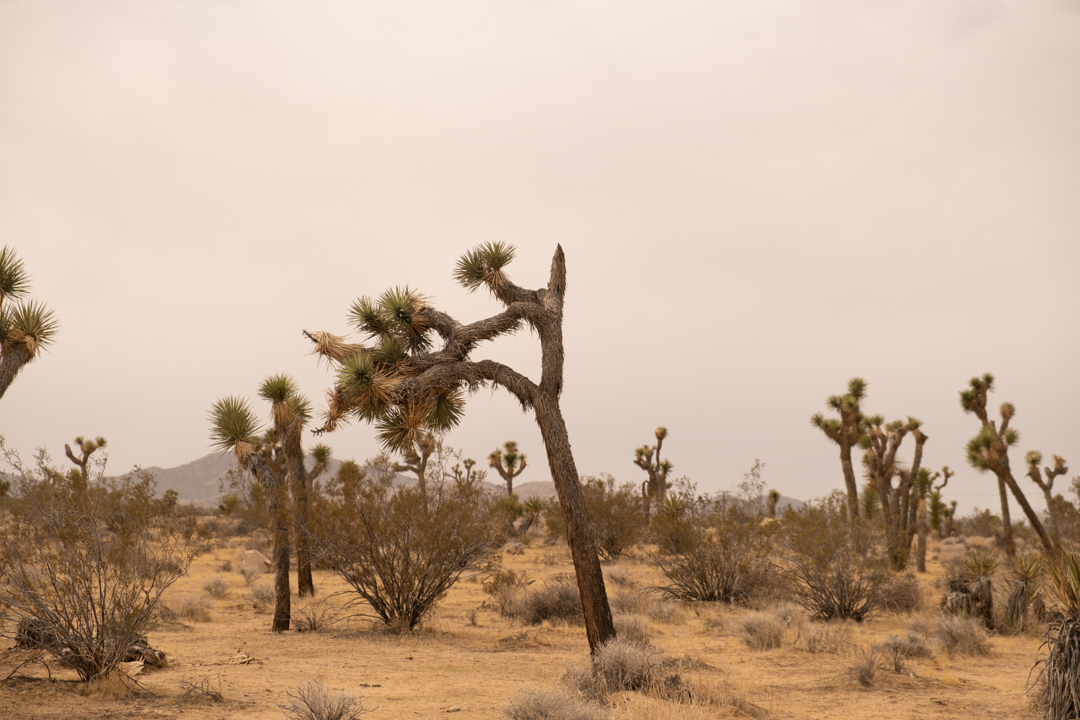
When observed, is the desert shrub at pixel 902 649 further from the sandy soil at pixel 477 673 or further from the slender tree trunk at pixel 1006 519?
the slender tree trunk at pixel 1006 519

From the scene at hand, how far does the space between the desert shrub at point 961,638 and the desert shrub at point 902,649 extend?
69cm

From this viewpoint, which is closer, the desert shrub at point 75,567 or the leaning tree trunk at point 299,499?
the desert shrub at point 75,567

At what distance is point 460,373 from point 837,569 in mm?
9962

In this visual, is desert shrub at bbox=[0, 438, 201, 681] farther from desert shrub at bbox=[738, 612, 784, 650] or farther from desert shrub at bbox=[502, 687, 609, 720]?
desert shrub at bbox=[738, 612, 784, 650]

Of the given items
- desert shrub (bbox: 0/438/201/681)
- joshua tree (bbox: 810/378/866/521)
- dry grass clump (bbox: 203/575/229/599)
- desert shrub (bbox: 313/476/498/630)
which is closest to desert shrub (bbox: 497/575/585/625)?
desert shrub (bbox: 313/476/498/630)

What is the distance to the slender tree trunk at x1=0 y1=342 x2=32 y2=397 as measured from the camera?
13547 millimetres

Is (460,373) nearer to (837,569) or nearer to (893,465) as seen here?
(837,569)

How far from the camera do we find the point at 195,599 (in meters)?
17.2

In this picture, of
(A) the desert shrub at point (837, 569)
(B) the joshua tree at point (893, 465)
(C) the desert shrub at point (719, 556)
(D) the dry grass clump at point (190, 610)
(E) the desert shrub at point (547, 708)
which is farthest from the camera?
(B) the joshua tree at point (893, 465)

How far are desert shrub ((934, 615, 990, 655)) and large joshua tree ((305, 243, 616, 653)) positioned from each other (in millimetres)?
6571

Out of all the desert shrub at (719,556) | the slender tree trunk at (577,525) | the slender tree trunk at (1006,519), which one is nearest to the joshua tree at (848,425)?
the slender tree trunk at (1006,519)

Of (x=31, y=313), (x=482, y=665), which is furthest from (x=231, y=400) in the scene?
(x=482, y=665)

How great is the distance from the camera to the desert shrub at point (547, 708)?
21.6 ft

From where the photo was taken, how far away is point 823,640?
500 inches
